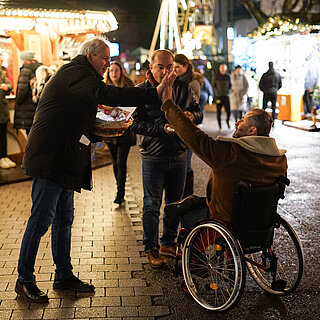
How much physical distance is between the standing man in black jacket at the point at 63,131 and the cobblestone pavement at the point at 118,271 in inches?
13.0

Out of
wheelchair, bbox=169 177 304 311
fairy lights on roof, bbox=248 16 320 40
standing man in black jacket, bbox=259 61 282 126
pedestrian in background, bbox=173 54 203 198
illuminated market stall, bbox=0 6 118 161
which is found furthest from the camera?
fairy lights on roof, bbox=248 16 320 40

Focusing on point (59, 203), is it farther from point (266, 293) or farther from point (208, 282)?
point (266, 293)

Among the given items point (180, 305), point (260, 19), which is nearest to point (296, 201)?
point (180, 305)

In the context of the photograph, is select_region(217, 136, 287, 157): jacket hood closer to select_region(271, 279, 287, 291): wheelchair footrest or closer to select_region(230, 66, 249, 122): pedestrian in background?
select_region(271, 279, 287, 291): wheelchair footrest

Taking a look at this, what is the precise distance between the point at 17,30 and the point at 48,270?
998 centimetres

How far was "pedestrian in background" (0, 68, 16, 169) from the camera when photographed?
31.7 feet

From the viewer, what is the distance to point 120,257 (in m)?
5.37

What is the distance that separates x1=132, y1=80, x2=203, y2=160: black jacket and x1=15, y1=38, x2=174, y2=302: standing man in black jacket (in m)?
0.88

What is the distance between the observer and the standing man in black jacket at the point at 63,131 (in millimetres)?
4031

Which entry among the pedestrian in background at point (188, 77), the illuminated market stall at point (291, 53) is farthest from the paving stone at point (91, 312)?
the illuminated market stall at point (291, 53)

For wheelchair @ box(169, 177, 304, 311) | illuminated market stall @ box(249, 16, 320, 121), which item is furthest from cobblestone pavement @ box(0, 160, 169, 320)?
illuminated market stall @ box(249, 16, 320, 121)

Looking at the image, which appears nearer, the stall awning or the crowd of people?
the crowd of people

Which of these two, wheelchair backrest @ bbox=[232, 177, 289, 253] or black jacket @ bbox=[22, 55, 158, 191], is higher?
black jacket @ bbox=[22, 55, 158, 191]

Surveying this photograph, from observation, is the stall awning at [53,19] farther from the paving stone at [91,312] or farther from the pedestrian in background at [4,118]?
the paving stone at [91,312]
